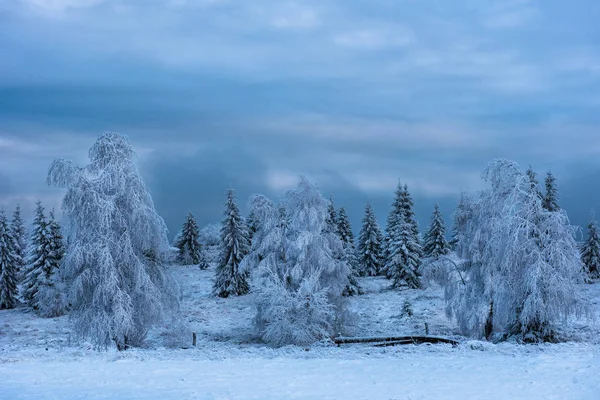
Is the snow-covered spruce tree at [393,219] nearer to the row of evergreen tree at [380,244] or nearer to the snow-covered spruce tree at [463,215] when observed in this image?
the row of evergreen tree at [380,244]

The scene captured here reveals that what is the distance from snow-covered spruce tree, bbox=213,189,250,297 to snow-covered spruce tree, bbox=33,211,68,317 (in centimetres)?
1513

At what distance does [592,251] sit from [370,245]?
26.2 metres

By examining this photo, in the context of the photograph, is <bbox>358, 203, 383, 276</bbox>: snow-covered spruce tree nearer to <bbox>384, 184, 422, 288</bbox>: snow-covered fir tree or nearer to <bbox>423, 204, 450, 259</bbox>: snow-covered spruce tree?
<bbox>384, 184, 422, 288</bbox>: snow-covered fir tree

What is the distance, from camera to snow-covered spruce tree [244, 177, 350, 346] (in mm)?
31859

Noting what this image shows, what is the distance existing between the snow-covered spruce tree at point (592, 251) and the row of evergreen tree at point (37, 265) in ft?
189

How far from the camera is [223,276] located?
179 feet

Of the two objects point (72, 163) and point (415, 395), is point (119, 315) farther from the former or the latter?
point (415, 395)

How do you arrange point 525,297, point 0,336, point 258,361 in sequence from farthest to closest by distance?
point 0,336 < point 525,297 < point 258,361

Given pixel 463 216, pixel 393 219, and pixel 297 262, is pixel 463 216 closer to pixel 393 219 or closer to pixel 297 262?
pixel 297 262

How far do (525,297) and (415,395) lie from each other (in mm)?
14792

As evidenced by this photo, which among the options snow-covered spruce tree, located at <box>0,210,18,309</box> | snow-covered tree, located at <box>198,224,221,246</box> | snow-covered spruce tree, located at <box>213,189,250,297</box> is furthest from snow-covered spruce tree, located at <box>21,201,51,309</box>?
snow-covered tree, located at <box>198,224,221,246</box>

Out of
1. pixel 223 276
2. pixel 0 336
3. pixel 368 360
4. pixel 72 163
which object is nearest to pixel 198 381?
pixel 368 360

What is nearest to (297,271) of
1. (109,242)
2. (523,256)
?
(109,242)

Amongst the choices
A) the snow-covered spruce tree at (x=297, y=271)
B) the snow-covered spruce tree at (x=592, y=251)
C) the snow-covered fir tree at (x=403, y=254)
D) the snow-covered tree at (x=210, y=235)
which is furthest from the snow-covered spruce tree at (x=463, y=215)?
the snow-covered tree at (x=210, y=235)
